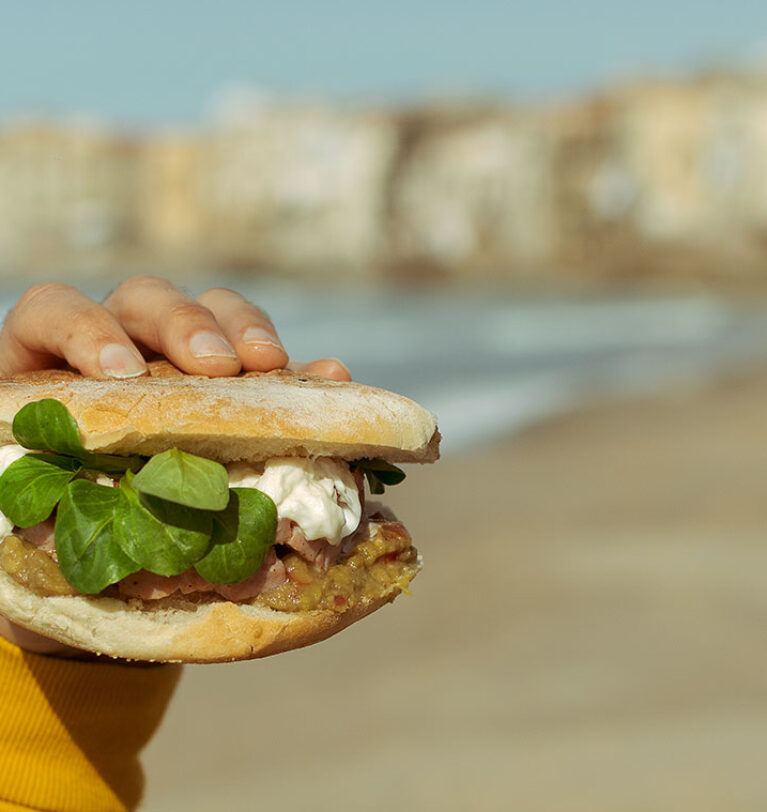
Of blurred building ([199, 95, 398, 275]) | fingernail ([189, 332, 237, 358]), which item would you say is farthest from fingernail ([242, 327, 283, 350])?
blurred building ([199, 95, 398, 275])

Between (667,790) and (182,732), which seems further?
(182,732)

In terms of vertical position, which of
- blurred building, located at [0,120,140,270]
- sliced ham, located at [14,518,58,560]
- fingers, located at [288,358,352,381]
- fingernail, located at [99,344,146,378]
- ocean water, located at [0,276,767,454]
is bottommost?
blurred building, located at [0,120,140,270]

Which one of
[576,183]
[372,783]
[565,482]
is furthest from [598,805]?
[576,183]

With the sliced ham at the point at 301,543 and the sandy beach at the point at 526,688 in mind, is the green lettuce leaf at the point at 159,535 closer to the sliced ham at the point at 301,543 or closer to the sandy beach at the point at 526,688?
the sliced ham at the point at 301,543

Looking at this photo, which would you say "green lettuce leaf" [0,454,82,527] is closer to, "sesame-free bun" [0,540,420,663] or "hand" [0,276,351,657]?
"sesame-free bun" [0,540,420,663]

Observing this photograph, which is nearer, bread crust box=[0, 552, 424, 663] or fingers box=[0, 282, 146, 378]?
bread crust box=[0, 552, 424, 663]

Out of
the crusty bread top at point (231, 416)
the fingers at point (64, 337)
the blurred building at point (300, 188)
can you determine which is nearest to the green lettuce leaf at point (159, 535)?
the crusty bread top at point (231, 416)

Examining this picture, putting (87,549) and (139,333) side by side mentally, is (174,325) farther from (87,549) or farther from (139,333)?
(87,549)

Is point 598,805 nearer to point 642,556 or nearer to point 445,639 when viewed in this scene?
point 445,639
